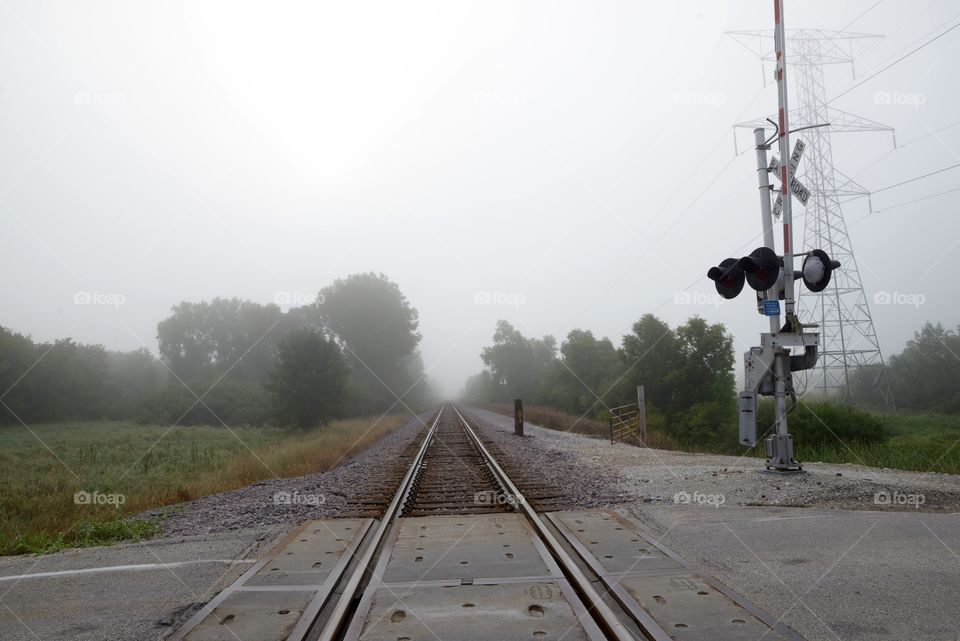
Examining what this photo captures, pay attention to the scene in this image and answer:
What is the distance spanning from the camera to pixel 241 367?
282 ft

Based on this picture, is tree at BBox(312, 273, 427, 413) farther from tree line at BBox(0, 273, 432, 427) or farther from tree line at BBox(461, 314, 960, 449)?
tree line at BBox(461, 314, 960, 449)

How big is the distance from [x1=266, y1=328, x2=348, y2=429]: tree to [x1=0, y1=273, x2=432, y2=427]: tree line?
0.07m

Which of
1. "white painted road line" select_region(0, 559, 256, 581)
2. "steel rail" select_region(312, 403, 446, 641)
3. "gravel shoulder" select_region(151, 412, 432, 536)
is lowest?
"gravel shoulder" select_region(151, 412, 432, 536)

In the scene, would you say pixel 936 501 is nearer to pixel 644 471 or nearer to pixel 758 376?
pixel 758 376

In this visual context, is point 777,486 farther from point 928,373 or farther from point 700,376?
point 928,373

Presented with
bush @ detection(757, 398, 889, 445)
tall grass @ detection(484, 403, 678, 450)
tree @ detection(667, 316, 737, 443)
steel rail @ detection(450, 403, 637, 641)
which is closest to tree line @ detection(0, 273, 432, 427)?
tall grass @ detection(484, 403, 678, 450)

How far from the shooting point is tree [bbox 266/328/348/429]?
1762 inches

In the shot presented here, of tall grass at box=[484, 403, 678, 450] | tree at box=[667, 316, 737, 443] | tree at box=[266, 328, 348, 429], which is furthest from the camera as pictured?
tree at box=[667, 316, 737, 443]

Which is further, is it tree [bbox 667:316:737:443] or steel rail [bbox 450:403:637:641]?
tree [bbox 667:316:737:443]

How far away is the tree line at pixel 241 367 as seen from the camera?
149ft

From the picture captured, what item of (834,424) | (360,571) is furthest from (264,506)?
(834,424)

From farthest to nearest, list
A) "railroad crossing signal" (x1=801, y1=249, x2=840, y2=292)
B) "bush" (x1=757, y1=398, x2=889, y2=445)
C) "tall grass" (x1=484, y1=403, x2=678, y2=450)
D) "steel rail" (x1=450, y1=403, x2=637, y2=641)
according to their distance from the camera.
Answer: "bush" (x1=757, y1=398, x2=889, y2=445) → "tall grass" (x1=484, y1=403, x2=678, y2=450) → "railroad crossing signal" (x1=801, y1=249, x2=840, y2=292) → "steel rail" (x1=450, y1=403, x2=637, y2=641)

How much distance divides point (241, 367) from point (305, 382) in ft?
150

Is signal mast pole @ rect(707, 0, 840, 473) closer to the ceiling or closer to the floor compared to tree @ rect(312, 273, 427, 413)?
closer to the floor
